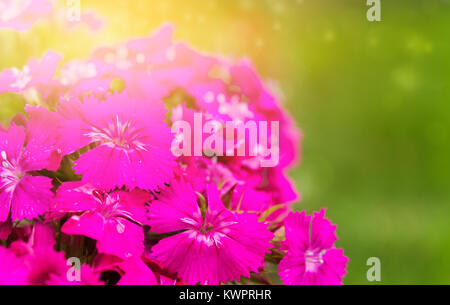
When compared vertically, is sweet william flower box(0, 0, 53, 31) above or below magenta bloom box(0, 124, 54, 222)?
above

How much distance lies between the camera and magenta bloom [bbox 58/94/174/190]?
31 centimetres

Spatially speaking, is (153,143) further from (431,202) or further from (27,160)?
(431,202)

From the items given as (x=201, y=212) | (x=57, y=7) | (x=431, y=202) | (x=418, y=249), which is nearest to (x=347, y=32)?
(x=431, y=202)

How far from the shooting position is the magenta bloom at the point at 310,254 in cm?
36

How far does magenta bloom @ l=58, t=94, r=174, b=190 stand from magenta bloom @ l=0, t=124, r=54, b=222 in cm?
2

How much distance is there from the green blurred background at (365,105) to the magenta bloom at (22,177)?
50 cm

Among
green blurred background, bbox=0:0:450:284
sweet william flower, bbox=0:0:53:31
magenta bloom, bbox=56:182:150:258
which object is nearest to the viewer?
magenta bloom, bbox=56:182:150:258

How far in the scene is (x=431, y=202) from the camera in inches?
42.9

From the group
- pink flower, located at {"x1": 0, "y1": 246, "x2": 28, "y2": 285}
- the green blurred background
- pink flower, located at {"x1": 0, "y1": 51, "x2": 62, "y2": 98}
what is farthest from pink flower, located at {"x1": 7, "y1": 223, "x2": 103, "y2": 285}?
the green blurred background

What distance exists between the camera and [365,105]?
119 centimetres

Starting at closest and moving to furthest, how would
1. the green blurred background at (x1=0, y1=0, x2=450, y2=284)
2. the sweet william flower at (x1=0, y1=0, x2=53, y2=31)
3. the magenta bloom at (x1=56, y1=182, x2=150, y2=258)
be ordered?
the magenta bloom at (x1=56, y1=182, x2=150, y2=258) → the sweet william flower at (x1=0, y1=0, x2=53, y2=31) → the green blurred background at (x1=0, y1=0, x2=450, y2=284)

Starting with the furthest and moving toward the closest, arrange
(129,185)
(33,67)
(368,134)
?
(368,134)
(33,67)
(129,185)

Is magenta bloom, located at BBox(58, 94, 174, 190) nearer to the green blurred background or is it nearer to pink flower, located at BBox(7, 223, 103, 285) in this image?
pink flower, located at BBox(7, 223, 103, 285)
